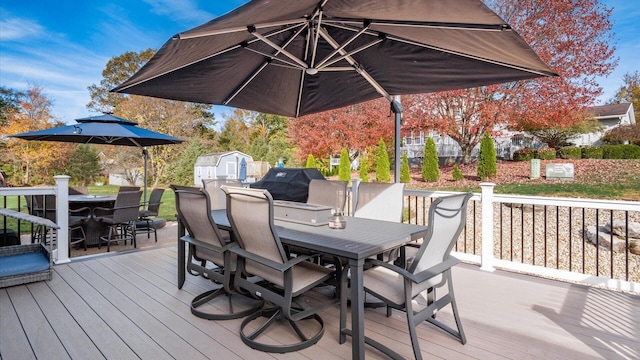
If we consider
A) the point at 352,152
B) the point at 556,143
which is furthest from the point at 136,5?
the point at 556,143

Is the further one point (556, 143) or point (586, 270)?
point (556, 143)

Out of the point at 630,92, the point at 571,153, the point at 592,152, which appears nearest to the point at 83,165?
the point at 571,153

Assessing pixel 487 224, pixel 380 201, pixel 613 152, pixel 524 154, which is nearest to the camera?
pixel 380 201

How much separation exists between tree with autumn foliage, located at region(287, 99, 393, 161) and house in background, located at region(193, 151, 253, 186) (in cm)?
661

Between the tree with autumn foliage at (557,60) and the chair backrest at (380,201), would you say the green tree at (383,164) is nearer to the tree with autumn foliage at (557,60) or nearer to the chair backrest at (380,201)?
the tree with autumn foliage at (557,60)

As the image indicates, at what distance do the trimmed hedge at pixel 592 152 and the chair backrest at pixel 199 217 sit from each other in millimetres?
16687

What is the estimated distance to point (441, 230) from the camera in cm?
214

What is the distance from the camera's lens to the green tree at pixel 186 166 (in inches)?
713

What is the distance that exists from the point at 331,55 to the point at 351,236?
151cm

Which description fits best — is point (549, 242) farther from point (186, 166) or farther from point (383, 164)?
point (186, 166)

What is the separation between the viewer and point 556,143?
15.7m

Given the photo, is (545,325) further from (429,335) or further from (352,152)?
(352,152)

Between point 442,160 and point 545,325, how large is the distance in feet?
49.4

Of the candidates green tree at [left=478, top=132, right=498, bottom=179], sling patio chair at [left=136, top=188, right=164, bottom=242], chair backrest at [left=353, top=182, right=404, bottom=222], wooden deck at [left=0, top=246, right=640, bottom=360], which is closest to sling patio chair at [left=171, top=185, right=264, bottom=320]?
wooden deck at [left=0, top=246, right=640, bottom=360]
